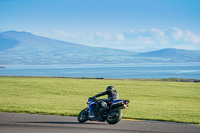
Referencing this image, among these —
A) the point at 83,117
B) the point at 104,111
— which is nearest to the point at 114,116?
the point at 104,111

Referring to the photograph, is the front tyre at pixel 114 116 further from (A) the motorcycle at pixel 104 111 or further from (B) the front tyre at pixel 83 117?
(B) the front tyre at pixel 83 117

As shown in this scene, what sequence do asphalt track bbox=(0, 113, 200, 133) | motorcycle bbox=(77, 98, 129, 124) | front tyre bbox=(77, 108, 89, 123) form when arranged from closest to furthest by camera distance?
asphalt track bbox=(0, 113, 200, 133), motorcycle bbox=(77, 98, 129, 124), front tyre bbox=(77, 108, 89, 123)

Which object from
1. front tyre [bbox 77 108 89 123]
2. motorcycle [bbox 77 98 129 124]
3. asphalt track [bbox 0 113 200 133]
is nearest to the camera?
asphalt track [bbox 0 113 200 133]

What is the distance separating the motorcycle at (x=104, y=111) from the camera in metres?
13.4

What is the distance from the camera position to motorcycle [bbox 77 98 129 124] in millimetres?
13422

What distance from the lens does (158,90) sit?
40094 millimetres

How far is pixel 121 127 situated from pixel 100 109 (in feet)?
4.31

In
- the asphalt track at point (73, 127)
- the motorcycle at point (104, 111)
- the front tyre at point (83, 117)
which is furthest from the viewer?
the front tyre at point (83, 117)

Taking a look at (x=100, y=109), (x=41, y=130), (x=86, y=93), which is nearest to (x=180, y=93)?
(x=86, y=93)

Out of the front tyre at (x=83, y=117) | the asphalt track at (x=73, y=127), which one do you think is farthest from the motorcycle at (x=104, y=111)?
the asphalt track at (x=73, y=127)

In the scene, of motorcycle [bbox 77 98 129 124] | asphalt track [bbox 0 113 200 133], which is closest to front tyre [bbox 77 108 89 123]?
motorcycle [bbox 77 98 129 124]

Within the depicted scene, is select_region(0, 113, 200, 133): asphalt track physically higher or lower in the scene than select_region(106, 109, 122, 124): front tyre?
lower

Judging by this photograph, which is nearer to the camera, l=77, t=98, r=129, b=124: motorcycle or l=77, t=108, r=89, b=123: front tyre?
l=77, t=98, r=129, b=124: motorcycle

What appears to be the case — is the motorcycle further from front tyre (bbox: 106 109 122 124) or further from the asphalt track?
the asphalt track
